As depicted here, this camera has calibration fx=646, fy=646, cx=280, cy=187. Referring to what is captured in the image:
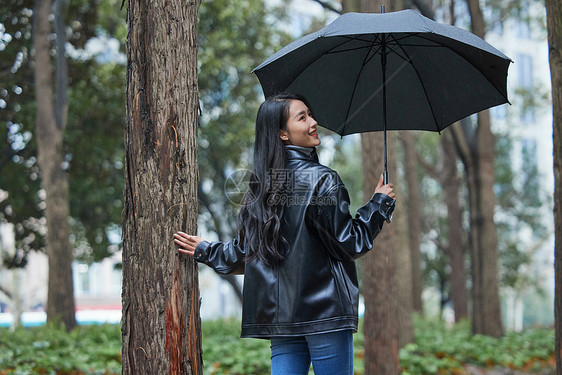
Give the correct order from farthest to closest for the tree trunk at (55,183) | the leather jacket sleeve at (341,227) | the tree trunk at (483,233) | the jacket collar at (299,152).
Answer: the tree trunk at (483,233), the tree trunk at (55,183), the jacket collar at (299,152), the leather jacket sleeve at (341,227)

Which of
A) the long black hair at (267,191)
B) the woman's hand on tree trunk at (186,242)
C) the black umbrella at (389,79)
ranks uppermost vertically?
the black umbrella at (389,79)

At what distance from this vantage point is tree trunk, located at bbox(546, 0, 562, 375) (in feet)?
15.9

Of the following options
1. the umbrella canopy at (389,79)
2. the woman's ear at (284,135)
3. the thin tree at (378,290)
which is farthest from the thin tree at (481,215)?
the woman's ear at (284,135)

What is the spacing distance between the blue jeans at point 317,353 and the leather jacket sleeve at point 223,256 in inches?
16.6

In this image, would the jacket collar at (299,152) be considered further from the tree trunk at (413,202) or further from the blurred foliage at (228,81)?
the blurred foliage at (228,81)

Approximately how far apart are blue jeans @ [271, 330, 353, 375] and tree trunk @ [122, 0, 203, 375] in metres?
0.55

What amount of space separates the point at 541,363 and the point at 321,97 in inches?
259

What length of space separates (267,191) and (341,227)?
420 mm

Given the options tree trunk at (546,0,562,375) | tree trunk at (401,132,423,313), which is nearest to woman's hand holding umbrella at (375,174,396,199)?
tree trunk at (546,0,562,375)

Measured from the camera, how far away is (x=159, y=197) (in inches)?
136

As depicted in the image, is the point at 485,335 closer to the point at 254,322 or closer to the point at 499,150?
the point at 254,322

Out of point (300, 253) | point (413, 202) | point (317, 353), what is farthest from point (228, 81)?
point (317, 353)

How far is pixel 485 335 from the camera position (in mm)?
11367

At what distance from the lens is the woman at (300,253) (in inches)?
121
